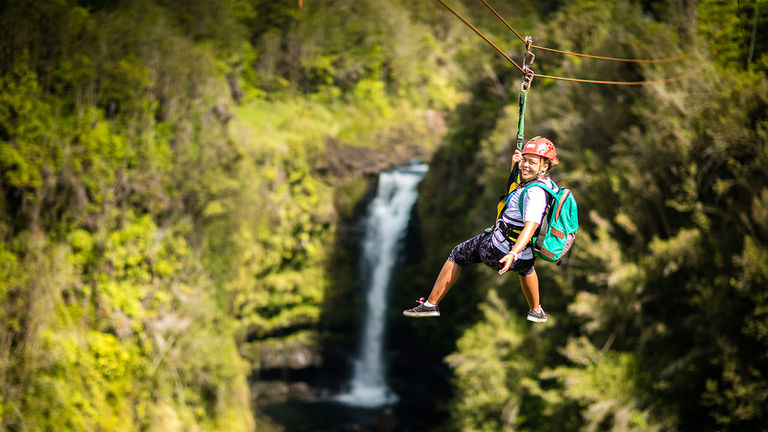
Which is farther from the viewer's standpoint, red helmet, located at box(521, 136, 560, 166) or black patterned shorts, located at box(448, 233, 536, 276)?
black patterned shorts, located at box(448, 233, 536, 276)

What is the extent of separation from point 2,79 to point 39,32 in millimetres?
1222

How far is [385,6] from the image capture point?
3192cm

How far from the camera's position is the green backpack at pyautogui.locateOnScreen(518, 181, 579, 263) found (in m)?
4.53

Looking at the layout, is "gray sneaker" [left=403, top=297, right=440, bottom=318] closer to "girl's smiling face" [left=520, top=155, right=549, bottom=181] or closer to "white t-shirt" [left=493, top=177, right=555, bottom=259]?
"white t-shirt" [left=493, top=177, right=555, bottom=259]

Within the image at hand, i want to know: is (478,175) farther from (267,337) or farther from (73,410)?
(73,410)

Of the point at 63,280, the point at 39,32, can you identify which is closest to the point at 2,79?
the point at 39,32

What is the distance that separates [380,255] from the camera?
25656mm

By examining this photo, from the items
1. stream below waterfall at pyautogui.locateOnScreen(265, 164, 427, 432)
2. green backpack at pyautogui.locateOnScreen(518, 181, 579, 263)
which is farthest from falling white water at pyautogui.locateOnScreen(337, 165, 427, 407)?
green backpack at pyautogui.locateOnScreen(518, 181, 579, 263)

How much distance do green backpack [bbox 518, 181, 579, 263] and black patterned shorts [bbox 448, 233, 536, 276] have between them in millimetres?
235

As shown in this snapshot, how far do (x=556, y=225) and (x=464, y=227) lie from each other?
18.2m

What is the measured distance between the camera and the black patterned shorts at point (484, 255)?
4688mm

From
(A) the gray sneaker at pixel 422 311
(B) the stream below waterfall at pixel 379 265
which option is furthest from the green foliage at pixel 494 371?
(A) the gray sneaker at pixel 422 311

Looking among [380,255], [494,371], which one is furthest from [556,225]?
[380,255]

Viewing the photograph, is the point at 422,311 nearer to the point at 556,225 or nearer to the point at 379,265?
the point at 556,225
